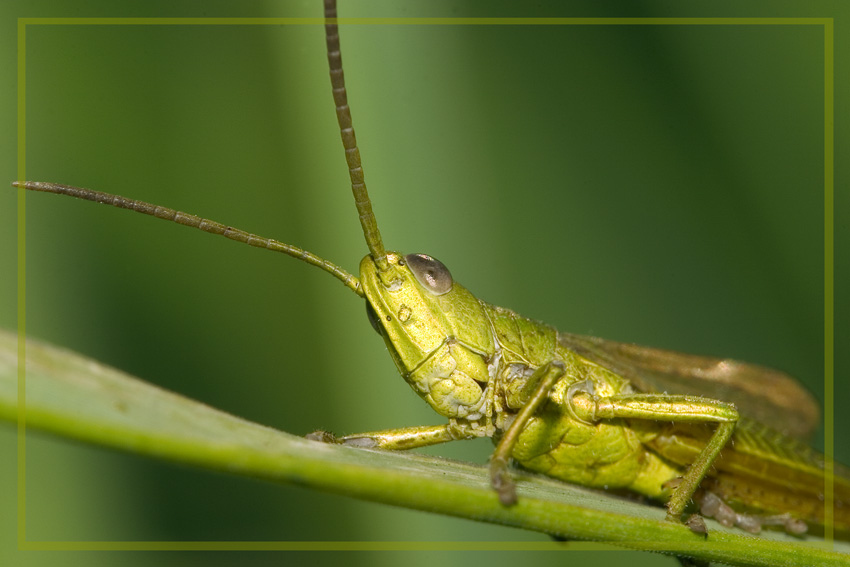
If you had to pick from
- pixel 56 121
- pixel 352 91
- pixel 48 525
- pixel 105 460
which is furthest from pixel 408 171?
pixel 48 525

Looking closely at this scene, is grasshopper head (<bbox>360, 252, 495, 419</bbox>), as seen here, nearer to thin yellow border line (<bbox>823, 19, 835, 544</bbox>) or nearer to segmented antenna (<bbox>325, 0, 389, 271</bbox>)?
segmented antenna (<bbox>325, 0, 389, 271</bbox>)

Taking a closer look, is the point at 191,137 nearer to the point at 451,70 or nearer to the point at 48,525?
the point at 451,70

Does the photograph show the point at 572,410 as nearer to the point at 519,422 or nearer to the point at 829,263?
the point at 519,422

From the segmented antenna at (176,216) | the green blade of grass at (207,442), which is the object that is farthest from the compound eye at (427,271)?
the green blade of grass at (207,442)

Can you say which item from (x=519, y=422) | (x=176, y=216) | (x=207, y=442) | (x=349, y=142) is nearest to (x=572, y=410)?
(x=519, y=422)

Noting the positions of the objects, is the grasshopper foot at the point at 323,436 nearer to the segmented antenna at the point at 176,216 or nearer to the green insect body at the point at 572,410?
the green insect body at the point at 572,410

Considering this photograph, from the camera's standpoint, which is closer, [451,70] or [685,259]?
[451,70]
